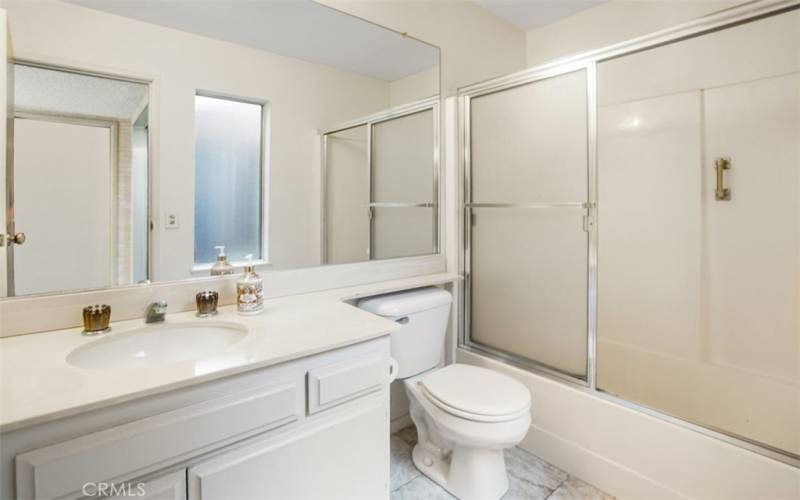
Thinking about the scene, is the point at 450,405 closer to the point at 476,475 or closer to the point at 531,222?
the point at 476,475

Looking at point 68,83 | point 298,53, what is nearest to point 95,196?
point 68,83

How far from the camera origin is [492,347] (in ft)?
7.36

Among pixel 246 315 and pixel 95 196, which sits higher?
pixel 95 196

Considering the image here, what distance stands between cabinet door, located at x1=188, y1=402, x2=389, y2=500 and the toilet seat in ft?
1.20

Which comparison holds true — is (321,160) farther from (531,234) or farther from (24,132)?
(531,234)

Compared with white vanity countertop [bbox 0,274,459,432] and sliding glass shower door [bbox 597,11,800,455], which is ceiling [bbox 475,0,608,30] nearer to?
sliding glass shower door [bbox 597,11,800,455]

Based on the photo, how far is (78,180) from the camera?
3.90 feet

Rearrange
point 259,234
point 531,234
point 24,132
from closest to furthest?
1. point 24,132
2. point 259,234
3. point 531,234

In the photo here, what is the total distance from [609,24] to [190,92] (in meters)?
2.23

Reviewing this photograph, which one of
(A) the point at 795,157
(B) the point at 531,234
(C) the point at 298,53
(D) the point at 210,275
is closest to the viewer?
(D) the point at 210,275

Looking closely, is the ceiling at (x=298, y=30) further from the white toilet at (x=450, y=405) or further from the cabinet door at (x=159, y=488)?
the cabinet door at (x=159, y=488)

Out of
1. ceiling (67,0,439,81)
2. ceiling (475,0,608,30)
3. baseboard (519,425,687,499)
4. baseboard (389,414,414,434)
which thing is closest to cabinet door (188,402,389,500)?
baseboard (389,414,414,434)

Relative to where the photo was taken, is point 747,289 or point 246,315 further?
point 747,289

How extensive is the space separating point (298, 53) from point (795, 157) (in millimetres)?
2239
